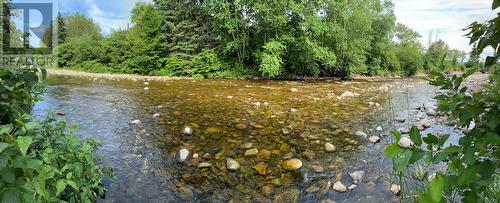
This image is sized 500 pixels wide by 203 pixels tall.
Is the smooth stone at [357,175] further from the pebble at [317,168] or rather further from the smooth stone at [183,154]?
the smooth stone at [183,154]

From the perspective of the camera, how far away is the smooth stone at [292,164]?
11.2ft

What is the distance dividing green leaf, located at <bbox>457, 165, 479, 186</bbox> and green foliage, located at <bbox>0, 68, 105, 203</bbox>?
4.33 feet

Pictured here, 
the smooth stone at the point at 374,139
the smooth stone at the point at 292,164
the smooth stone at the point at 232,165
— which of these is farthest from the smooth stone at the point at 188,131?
the smooth stone at the point at 374,139

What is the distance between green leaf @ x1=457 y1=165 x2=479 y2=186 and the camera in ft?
2.64

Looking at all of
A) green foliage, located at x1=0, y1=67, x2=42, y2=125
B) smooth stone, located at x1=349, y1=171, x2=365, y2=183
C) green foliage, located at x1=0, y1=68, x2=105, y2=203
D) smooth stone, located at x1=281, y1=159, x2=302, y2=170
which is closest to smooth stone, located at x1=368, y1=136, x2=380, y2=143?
smooth stone, located at x1=349, y1=171, x2=365, y2=183

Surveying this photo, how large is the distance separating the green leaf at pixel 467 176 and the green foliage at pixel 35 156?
52.0 inches

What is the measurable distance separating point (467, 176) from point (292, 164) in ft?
8.90

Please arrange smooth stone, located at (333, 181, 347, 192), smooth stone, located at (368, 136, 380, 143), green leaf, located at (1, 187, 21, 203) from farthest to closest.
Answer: smooth stone, located at (368, 136, 380, 143) < smooth stone, located at (333, 181, 347, 192) < green leaf, located at (1, 187, 21, 203)

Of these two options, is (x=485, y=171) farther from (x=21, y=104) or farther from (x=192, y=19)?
(x=192, y=19)

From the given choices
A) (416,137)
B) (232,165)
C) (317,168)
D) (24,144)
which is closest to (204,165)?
(232,165)

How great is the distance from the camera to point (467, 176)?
2.67ft

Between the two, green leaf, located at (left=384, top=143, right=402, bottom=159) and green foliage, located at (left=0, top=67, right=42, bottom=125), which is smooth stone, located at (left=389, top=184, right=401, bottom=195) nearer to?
green leaf, located at (left=384, top=143, right=402, bottom=159)

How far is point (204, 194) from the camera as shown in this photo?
278 centimetres

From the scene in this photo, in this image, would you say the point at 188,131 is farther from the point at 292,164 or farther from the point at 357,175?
the point at 357,175
